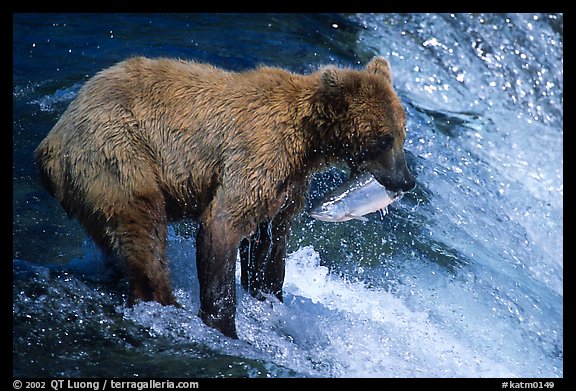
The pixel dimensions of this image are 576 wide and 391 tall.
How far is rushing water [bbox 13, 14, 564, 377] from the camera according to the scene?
589 cm

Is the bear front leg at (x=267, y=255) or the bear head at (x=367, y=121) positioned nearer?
the bear head at (x=367, y=121)

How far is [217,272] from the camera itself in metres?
5.90

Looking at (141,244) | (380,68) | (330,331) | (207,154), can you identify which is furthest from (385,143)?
(141,244)

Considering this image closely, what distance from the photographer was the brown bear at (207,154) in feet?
19.3

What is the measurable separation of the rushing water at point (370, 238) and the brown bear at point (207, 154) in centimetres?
46

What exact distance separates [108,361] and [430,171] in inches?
198

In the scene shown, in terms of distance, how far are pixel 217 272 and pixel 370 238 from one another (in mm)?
2622

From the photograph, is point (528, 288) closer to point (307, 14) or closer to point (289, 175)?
point (289, 175)

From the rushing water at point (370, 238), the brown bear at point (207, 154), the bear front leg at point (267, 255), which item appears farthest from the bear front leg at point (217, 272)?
the bear front leg at point (267, 255)

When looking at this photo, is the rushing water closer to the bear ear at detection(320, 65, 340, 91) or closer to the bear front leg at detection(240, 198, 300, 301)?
the bear front leg at detection(240, 198, 300, 301)

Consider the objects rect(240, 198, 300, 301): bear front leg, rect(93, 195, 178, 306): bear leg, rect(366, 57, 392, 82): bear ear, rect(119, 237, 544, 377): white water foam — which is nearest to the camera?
rect(93, 195, 178, 306): bear leg

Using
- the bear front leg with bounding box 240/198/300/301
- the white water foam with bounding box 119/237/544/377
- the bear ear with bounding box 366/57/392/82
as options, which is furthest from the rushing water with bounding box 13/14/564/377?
the bear ear with bounding box 366/57/392/82

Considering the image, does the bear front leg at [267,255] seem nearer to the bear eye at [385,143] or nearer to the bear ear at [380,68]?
the bear eye at [385,143]

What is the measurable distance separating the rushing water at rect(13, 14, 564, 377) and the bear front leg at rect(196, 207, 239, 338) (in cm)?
13
